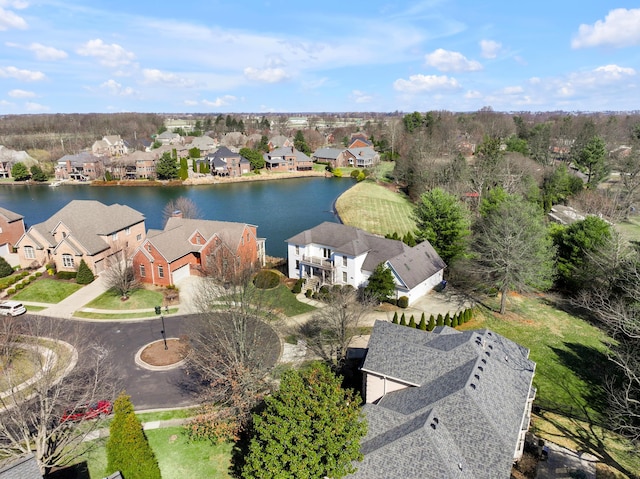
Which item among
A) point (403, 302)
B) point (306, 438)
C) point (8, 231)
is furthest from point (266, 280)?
point (8, 231)

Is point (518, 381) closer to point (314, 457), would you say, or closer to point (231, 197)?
point (314, 457)

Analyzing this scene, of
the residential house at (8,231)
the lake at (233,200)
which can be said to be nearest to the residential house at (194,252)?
the lake at (233,200)

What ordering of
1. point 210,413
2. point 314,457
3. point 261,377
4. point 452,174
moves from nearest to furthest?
point 314,457 < point 210,413 < point 261,377 < point 452,174

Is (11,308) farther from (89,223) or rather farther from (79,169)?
(79,169)

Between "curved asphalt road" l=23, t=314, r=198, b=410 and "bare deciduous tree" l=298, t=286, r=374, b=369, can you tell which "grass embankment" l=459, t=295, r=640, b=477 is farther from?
"curved asphalt road" l=23, t=314, r=198, b=410

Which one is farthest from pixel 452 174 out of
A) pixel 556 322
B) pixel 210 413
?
pixel 210 413

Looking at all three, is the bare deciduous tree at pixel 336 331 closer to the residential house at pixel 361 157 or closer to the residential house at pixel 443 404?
the residential house at pixel 443 404
